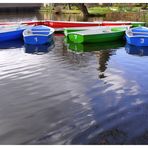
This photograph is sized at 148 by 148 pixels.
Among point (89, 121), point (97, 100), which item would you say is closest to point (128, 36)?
point (97, 100)

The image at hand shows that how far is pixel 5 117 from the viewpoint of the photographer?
9.66 m

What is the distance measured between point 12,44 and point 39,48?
344 cm

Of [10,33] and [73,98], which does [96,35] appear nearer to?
[10,33]

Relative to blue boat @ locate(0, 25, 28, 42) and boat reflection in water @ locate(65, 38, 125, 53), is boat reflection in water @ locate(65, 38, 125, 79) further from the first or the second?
blue boat @ locate(0, 25, 28, 42)

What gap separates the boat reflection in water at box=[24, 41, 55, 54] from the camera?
72.8ft

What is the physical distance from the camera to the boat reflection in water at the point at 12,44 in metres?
24.4

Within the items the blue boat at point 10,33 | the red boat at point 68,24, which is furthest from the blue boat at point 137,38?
the blue boat at point 10,33

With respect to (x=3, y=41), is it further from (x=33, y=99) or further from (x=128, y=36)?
(x=33, y=99)

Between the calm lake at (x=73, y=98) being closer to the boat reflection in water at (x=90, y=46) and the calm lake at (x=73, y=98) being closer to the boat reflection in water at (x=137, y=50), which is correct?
the boat reflection in water at (x=137, y=50)

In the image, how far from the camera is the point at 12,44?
85.2ft

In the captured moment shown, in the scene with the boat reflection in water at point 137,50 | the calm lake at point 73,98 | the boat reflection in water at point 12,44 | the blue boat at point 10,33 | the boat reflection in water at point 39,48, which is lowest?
the boat reflection in water at point 12,44

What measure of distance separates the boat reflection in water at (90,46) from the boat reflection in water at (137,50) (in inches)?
39.4

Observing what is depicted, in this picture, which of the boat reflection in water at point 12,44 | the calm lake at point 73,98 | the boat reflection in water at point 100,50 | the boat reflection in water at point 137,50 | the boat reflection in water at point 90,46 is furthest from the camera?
the boat reflection in water at point 12,44

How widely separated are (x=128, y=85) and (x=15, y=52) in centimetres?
1106
